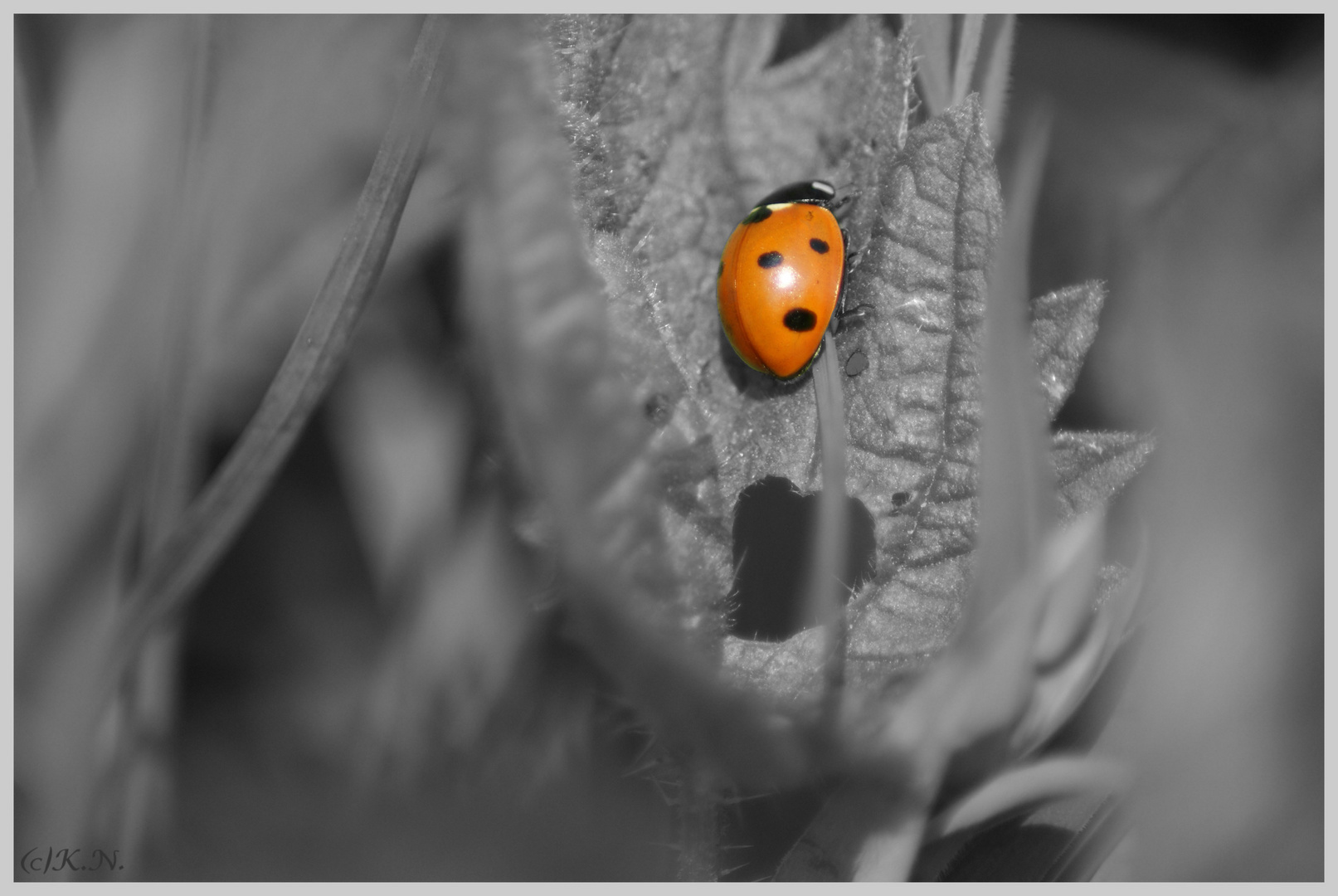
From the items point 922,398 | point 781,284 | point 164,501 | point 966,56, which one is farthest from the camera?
point 164,501

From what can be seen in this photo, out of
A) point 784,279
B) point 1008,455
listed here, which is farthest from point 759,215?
point 1008,455

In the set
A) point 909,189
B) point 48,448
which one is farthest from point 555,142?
point 48,448

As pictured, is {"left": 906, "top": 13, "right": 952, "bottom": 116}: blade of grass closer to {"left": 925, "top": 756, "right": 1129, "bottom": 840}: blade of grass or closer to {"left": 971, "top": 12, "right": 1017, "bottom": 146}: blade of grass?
{"left": 971, "top": 12, "right": 1017, "bottom": 146}: blade of grass

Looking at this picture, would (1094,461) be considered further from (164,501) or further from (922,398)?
(164,501)

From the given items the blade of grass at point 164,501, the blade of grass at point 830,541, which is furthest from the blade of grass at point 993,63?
the blade of grass at point 164,501

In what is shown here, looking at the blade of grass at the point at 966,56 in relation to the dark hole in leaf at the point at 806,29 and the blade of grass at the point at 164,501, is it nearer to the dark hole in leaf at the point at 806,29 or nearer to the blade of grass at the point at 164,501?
the dark hole in leaf at the point at 806,29
